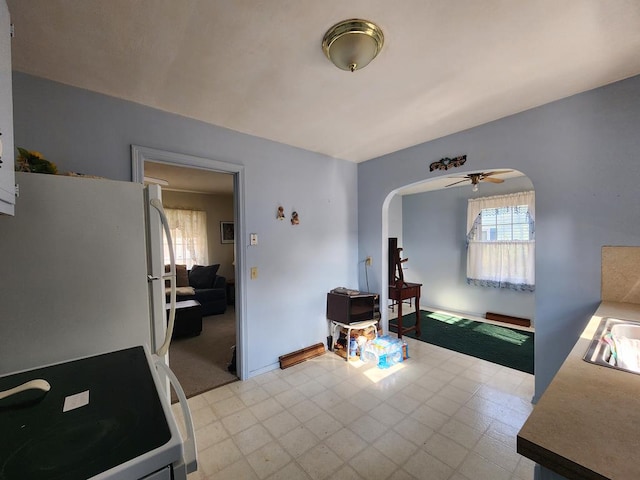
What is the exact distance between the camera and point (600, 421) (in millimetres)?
726

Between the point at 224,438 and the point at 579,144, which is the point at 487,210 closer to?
A: the point at 579,144

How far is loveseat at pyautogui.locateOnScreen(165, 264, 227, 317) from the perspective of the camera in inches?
186

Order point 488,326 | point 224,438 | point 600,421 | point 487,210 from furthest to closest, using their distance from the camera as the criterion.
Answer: point 487,210, point 488,326, point 224,438, point 600,421

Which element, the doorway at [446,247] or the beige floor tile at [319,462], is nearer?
the beige floor tile at [319,462]

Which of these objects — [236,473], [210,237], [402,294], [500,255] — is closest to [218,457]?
[236,473]

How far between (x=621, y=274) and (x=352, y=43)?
231 centimetres

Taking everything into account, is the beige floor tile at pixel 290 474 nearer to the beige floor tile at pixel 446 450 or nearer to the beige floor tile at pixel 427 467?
the beige floor tile at pixel 427 467

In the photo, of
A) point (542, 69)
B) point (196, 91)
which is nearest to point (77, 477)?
point (196, 91)

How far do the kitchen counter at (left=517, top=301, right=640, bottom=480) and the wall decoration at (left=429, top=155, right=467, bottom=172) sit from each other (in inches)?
81.1

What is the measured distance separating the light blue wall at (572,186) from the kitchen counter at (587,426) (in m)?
1.33

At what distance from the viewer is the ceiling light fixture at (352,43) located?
1.29 m

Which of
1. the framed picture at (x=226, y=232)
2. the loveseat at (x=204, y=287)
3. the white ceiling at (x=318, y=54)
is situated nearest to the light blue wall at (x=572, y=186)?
the white ceiling at (x=318, y=54)

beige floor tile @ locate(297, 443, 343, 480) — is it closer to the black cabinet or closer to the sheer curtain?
the black cabinet

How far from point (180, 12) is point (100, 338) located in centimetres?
155
